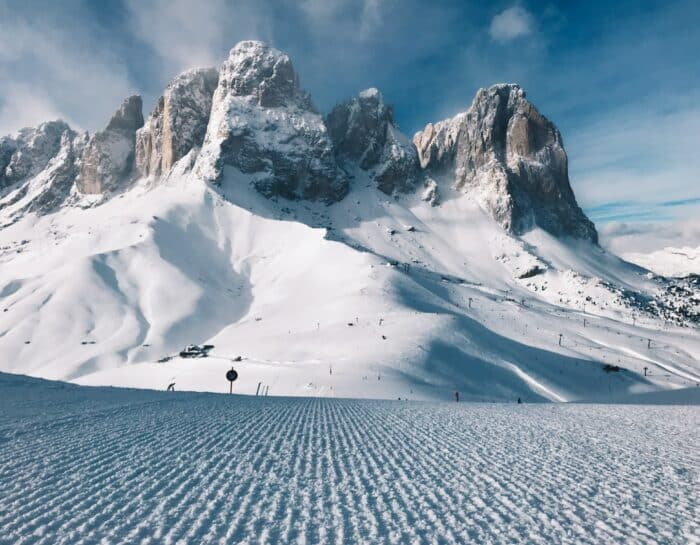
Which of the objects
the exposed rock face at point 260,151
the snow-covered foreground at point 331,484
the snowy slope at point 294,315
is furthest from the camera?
the exposed rock face at point 260,151

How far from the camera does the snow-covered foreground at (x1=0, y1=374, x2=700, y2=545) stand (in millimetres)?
3953

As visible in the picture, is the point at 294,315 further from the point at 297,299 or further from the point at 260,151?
the point at 260,151

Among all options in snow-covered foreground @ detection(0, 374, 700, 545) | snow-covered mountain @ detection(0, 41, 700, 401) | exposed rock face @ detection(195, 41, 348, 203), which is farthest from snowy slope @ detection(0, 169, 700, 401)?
snow-covered foreground @ detection(0, 374, 700, 545)

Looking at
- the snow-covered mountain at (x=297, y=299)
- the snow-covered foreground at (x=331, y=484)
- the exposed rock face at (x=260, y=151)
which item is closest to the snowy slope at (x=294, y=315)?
the snow-covered mountain at (x=297, y=299)

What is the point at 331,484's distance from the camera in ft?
17.8

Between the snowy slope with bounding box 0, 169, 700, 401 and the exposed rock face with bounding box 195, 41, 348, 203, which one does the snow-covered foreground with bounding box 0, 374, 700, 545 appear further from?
the exposed rock face with bounding box 195, 41, 348, 203

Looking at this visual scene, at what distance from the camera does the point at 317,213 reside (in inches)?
7525

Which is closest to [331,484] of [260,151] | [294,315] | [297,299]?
[294,315]

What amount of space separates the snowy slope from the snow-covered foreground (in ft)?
106

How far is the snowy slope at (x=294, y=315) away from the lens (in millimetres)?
52531

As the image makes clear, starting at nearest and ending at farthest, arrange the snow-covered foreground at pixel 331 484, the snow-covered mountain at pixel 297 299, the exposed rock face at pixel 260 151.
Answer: the snow-covered foreground at pixel 331 484 < the snow-covered mountain at pixel 297 299 < the exposed rock face at pixel 260 151

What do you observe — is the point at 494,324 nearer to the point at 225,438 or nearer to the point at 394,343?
the point at 394,343

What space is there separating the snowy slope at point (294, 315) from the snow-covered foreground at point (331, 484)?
3223 centimetres

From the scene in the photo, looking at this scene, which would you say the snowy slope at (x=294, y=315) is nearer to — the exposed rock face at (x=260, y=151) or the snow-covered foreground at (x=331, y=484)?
the exposed rock face at (x=260, y=151)
